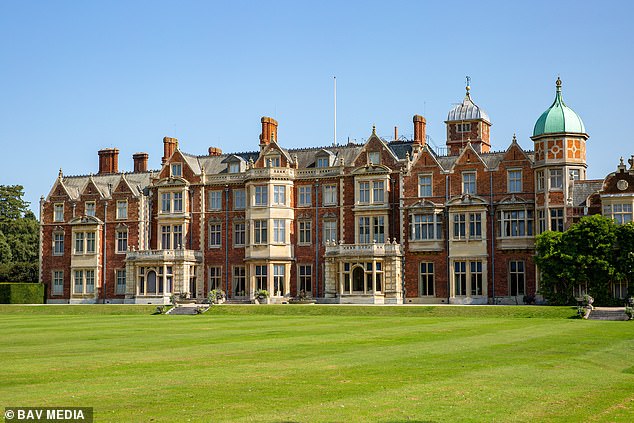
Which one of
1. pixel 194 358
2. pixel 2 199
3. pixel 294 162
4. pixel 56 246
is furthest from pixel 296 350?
pixel 2 199

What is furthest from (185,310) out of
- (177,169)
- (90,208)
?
(90,208)

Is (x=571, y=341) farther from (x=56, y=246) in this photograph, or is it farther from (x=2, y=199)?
(x=2, y=199)

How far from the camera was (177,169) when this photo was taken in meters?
59.8

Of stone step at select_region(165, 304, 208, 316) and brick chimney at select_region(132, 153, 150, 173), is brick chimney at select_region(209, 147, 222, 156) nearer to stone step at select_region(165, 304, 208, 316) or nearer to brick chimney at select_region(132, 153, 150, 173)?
brick chimney at select_region(132, 153, 150, 173)

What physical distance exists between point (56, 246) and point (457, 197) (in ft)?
96.4

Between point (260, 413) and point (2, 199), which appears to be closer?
point (260, 413)

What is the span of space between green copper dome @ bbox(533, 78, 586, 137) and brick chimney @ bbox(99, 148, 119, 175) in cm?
3220

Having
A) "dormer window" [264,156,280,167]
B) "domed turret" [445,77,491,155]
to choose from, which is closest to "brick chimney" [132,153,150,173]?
"dormer window" [264,156,280,167]

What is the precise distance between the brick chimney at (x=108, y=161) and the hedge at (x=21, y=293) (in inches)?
394

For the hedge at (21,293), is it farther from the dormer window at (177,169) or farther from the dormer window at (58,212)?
the dormer window at (177,169)

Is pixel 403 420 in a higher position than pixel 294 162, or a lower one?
lower

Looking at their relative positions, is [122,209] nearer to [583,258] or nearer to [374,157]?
[374,157]

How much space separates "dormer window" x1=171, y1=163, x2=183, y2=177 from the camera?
5962 centimetres

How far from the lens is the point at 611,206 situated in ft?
152
